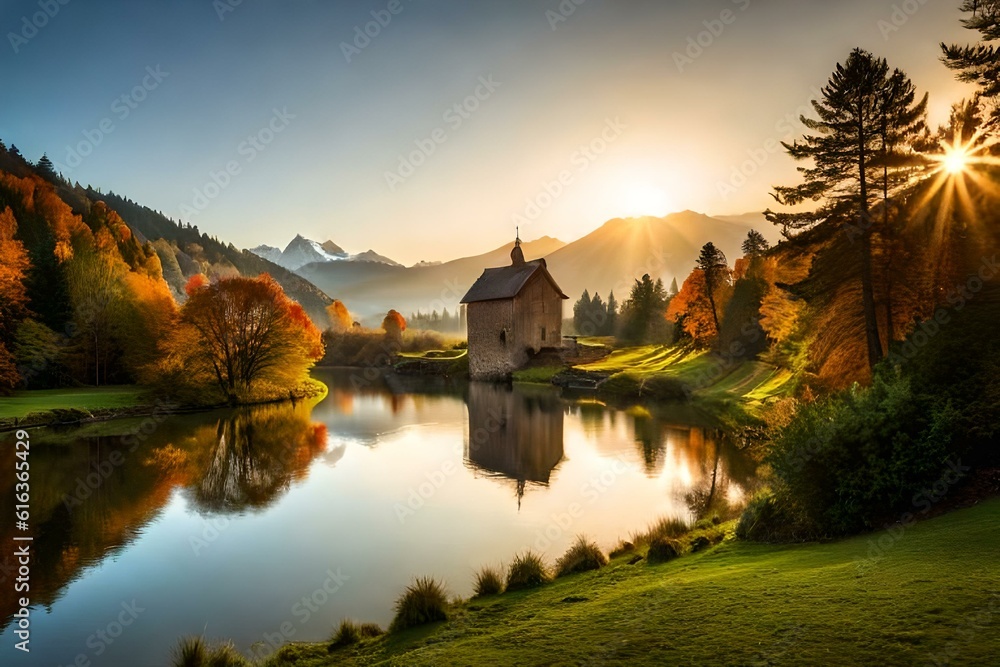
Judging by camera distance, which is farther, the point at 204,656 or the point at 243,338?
the point at 243,338

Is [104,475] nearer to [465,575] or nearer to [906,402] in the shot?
[465,575]

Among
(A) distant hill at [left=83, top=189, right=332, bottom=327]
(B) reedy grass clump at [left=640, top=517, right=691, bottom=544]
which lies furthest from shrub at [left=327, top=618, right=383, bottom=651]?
(A) distant hill at [left=83, top=189, right=332, bottom=327]

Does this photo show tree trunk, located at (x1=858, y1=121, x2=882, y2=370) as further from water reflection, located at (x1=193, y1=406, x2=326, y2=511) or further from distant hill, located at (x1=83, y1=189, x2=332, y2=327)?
distant hill, located at (x1=83, y1=189, x2=332, y2=327)

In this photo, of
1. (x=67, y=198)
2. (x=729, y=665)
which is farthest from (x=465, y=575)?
(x=67, y=198)

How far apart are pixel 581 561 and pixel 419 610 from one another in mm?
3390

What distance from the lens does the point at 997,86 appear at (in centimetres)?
1605

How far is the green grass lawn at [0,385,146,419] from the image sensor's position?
30.4 m

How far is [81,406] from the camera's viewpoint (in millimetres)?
32156

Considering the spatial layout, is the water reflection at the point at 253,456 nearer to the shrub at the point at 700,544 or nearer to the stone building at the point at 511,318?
the shrub at the point at 700,544

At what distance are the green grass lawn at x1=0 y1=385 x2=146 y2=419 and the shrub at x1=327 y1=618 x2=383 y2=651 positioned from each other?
98.8 feet

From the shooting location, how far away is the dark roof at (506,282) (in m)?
59.7

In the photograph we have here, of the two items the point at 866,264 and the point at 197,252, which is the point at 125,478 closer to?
the point at 866,264

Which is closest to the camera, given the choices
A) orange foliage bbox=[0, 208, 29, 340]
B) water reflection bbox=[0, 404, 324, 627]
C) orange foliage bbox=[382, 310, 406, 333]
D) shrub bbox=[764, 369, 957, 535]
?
shrub bbox=[764, 369, 957, 535]

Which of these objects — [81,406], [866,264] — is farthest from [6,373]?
[866,264]
